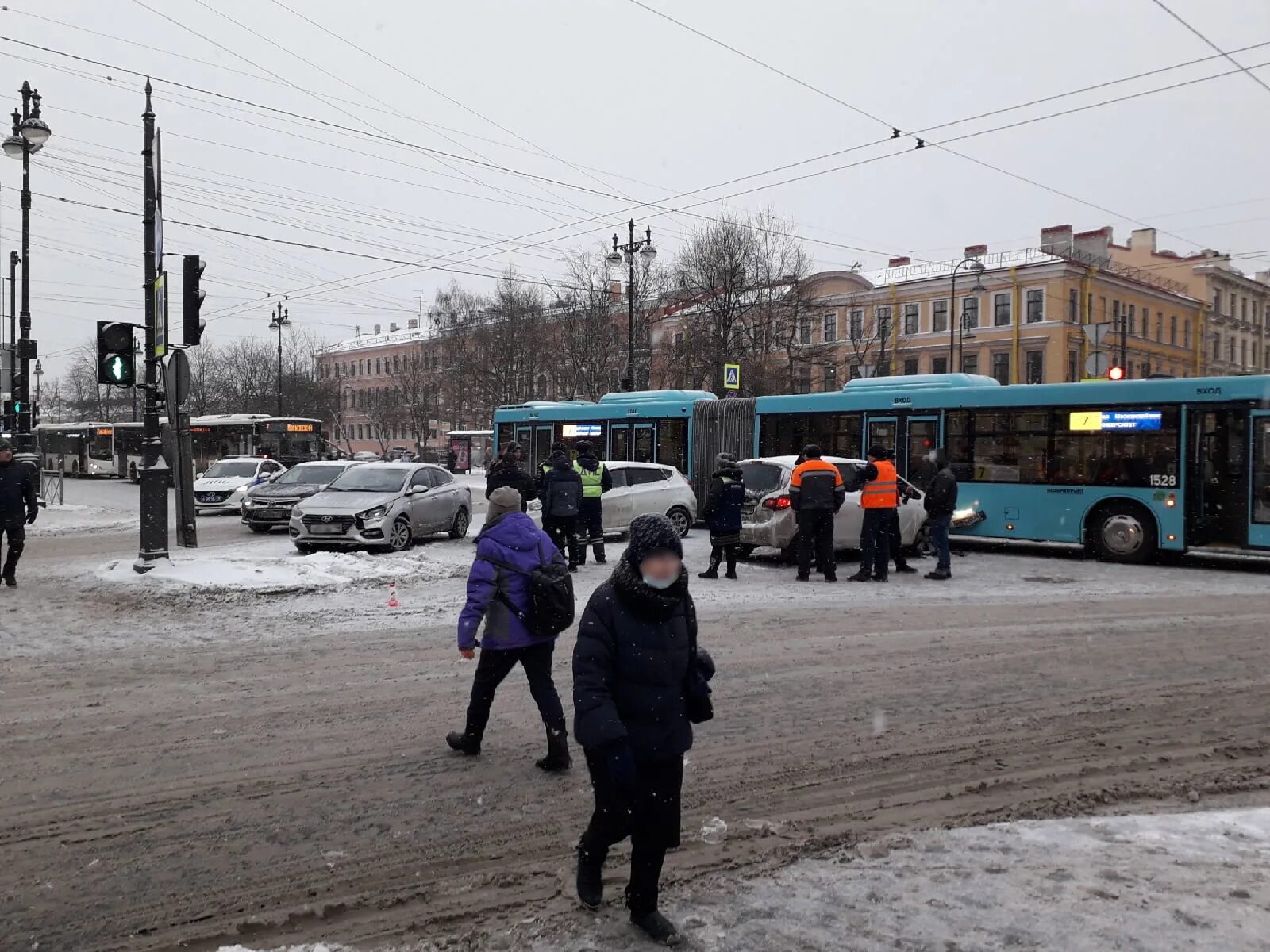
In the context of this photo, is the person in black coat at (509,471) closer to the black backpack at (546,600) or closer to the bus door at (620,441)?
the black backpack at (546,600)

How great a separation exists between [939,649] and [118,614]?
8565mm

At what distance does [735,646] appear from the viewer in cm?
943

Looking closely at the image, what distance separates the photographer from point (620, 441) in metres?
25.2

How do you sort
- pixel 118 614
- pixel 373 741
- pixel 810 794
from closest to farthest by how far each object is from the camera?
pixel 810 794, pixel 373 741, pixel 118 614

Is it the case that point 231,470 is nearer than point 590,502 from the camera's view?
No

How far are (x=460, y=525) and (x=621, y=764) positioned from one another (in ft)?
53.4

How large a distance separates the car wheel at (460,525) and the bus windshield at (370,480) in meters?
1.48

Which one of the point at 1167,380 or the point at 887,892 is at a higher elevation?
the point at 1167,380

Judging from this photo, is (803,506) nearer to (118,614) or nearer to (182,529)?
(118,614)

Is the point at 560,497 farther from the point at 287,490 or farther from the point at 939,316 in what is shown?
the point at 939,316

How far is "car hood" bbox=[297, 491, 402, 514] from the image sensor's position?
17062mm

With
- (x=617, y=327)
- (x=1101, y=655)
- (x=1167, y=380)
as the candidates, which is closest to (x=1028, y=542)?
(x=1167, y=380)

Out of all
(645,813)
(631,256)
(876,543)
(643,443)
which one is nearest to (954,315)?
(631,256)

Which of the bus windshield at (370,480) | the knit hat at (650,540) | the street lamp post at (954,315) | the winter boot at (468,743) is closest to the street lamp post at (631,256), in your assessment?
the bus windshield at (370,480)
